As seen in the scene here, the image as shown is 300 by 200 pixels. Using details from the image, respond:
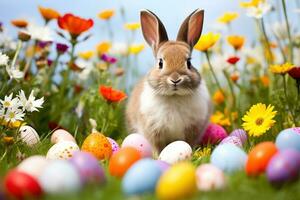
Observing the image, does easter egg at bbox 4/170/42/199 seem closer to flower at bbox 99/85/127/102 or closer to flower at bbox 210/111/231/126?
flower at bbox 99/85/127/102

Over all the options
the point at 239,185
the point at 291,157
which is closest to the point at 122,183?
the point at 239,185

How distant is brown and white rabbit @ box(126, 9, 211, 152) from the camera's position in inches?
143

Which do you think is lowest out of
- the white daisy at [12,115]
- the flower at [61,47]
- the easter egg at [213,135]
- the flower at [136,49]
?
the easter egg at [213,135]

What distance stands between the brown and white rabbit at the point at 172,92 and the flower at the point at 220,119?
569 mm

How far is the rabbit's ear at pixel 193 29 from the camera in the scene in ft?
13.0

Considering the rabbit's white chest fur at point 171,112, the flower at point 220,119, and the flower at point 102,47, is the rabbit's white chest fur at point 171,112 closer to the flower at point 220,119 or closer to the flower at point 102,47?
the flower at point 220,119

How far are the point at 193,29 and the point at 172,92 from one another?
624 mm

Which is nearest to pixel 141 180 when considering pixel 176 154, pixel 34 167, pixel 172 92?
pixel 34 167

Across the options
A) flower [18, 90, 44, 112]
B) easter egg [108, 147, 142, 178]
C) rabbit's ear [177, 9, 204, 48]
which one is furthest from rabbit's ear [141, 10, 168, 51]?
easter egg [108, 147, 142, 178]

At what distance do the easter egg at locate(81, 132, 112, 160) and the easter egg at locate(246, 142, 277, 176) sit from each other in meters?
1.03

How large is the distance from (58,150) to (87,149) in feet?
0.79

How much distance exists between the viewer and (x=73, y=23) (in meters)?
4.15

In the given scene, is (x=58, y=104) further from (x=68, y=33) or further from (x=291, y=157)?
(x=291, y=157)

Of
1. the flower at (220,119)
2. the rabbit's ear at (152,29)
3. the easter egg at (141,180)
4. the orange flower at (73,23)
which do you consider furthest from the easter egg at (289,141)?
the orange flower at (73,23)
